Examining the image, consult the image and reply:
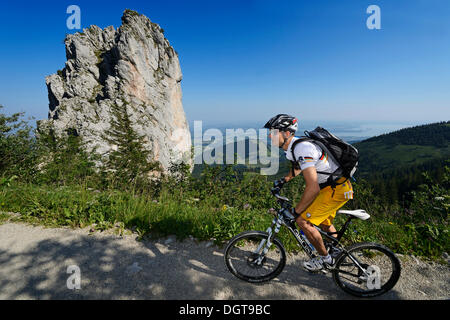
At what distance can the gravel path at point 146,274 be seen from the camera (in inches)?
121

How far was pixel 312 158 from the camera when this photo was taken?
286 centimetres

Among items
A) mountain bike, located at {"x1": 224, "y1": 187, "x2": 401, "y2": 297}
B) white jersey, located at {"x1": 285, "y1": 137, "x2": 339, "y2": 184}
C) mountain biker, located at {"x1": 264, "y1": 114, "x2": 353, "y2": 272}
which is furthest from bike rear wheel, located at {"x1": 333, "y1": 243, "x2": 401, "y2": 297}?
white jersey, located at {"x1": 285, "y1": 137, "x2": 339, "y2": 184}

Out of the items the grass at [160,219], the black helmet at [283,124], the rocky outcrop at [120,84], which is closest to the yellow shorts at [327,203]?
the black helmet at [283,124]

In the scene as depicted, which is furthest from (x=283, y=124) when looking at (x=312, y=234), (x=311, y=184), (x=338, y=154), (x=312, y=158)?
(x=312, y=234)

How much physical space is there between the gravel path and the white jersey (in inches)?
77.9

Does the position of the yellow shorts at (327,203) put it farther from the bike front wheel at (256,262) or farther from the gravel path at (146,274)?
the gravel path at (146,274)

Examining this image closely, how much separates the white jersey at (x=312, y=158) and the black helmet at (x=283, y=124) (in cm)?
24

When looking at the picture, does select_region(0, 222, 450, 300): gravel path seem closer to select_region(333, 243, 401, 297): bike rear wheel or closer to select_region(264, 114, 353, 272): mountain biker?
select_region(333, 243, 401, 297): bike rear wheel

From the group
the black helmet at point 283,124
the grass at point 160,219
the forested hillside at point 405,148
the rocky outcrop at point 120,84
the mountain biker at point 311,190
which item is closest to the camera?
the mountain biker at point 311,190

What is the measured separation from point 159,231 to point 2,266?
2.69 m

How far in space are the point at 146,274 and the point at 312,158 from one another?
3.42 m

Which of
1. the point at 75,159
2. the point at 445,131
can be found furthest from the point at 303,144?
the point at 445,131
